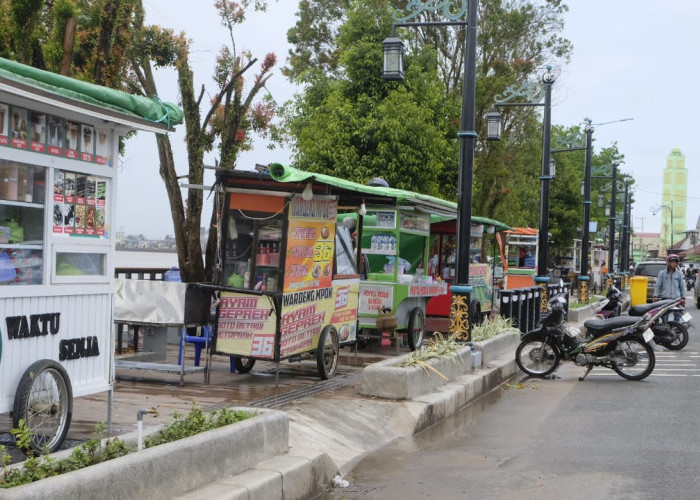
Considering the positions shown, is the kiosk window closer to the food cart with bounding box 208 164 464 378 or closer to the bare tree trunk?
the food cart with bounding box 208 164 464 378

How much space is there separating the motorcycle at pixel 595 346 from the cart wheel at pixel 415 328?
182 centimetres

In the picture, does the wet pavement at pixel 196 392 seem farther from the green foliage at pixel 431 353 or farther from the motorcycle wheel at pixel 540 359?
the motorcycle wheel at pixel 540 359

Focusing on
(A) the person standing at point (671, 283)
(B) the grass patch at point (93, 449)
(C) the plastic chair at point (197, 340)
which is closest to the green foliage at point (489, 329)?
(C) the plastic chair at point (197, 340)

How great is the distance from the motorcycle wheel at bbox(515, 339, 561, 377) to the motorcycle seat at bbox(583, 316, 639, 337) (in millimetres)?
620

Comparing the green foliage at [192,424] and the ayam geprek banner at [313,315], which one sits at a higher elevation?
the ayam geprek banner at [313,315]

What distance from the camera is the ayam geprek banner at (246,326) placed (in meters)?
10.2

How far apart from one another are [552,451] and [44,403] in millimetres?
4402

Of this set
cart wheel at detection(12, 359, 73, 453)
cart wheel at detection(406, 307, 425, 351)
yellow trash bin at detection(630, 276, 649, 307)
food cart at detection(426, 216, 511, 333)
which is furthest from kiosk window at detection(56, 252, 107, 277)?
yellow trash bin at detection(630, 276, 649, 307)

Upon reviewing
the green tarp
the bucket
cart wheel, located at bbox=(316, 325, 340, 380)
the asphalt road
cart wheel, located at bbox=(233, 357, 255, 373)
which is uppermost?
the green tarp

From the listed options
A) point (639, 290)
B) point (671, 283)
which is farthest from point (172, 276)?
point (639, 290)

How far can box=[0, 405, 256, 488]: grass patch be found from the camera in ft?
14.4

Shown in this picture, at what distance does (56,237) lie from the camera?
642 cm

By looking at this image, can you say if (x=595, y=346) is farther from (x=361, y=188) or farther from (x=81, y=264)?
(x=81, y=264)

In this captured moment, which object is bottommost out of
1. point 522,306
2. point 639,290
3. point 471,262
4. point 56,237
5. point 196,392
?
point 196,392
